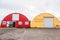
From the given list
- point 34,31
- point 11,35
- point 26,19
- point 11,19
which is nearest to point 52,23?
point 26,19

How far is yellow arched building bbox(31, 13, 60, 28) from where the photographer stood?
21.3 m

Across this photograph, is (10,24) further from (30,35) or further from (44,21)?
(30,35)

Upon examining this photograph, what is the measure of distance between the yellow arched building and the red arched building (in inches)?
35.9

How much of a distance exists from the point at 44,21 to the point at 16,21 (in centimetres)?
304

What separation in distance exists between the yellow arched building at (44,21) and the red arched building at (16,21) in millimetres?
912

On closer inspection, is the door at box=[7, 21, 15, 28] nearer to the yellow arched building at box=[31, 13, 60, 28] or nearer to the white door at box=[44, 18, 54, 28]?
the yellow arched building at box=[31, 13, 60, 28]

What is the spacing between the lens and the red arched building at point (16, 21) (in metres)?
20.8

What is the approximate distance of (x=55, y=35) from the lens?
1347 centimetres

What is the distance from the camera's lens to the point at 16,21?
21594mm

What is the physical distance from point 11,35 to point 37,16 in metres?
9.49

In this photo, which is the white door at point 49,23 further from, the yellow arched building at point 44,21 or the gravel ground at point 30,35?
the gravel ground at point 30,35

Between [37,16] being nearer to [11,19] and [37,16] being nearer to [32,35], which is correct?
[11,19]

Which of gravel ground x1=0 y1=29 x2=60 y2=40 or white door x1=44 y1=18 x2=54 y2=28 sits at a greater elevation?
white door x1=44 y1=18 x2=54 y2=28

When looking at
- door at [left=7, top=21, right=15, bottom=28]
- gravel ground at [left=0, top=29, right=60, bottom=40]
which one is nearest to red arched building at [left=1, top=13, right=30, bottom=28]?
door at [left=7, top=21, right=15, bottom=28]
